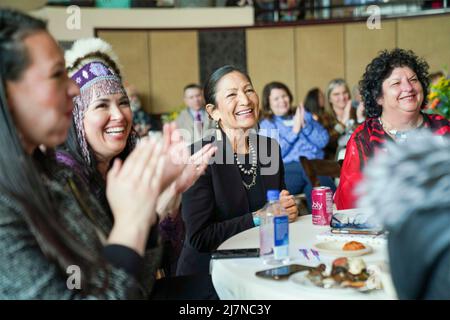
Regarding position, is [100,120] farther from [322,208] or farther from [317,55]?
[317,55]

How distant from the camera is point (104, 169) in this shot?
214 cm

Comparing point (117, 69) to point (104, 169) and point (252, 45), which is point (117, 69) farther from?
point (252, 45)

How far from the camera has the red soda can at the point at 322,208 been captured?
2.20 metres

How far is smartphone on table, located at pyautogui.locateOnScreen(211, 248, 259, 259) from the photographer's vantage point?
5.73ft

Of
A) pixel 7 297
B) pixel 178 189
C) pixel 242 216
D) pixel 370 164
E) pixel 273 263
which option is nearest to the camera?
pixel 370 164

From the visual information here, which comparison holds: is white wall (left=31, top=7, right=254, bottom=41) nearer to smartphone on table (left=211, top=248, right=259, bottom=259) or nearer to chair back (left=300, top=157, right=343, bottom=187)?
chair back (left=300, top=157, right=343, bottom=187)

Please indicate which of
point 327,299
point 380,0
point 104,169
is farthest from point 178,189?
point 380,0

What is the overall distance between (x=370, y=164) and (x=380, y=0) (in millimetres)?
8736

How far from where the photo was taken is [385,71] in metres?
3.17

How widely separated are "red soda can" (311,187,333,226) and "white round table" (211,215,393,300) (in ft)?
0.19

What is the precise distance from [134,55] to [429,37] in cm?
510

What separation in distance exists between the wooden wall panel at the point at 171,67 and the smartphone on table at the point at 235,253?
8.03 metres

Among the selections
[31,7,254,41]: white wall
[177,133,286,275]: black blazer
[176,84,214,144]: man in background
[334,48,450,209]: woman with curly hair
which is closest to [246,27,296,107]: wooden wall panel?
[31,7,254,41]: white wall

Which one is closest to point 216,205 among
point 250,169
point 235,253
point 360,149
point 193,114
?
point 250,169
